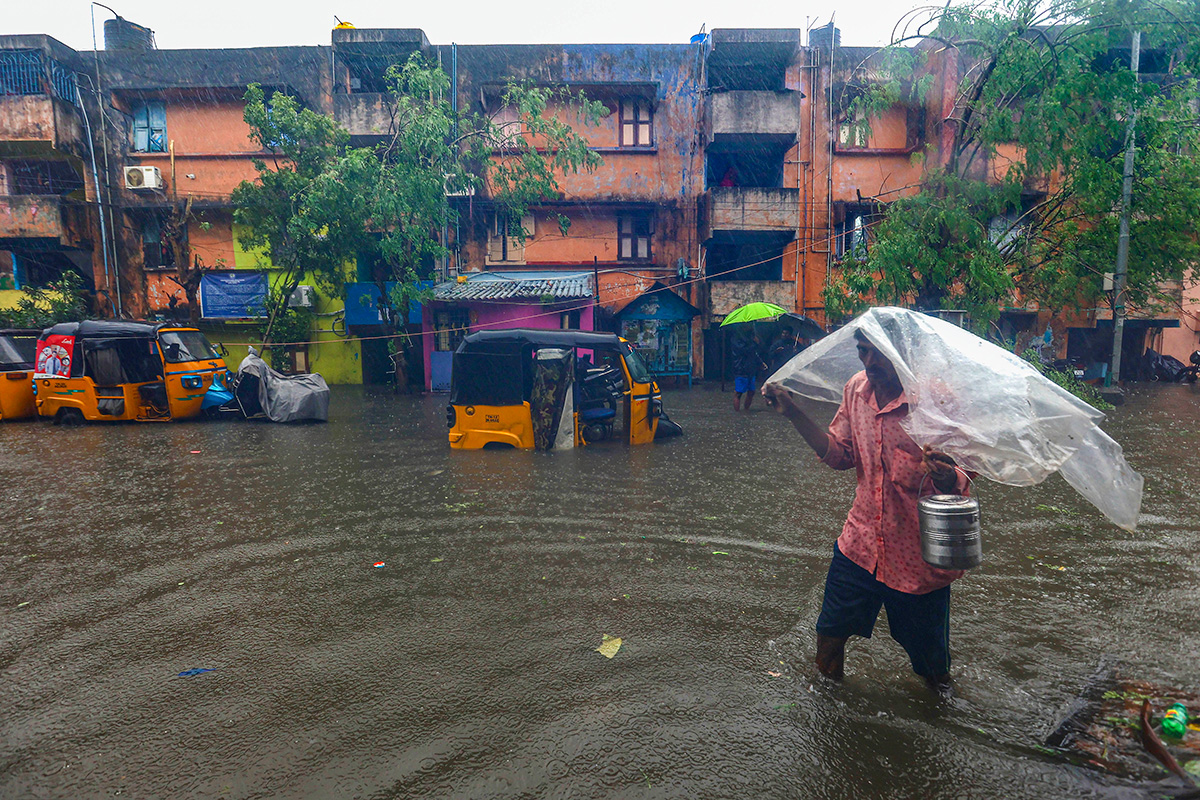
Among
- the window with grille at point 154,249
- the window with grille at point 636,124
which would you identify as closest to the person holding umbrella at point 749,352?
the window with grille at point 636,124

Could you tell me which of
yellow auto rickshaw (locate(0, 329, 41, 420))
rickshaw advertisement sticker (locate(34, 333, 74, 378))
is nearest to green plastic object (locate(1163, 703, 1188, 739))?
rickshaw advertisement sticker (locate(34, 333, 74, 378))

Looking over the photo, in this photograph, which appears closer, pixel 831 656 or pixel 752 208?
pixel 831 656

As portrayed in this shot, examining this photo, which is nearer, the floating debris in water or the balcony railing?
the floating debris in water

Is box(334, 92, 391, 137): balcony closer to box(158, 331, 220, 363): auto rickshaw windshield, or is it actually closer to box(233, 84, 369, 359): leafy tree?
box(233, 84, 369, 359): leafy tree

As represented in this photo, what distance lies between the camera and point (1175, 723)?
2.71 metres

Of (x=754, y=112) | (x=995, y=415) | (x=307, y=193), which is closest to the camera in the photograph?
(x=995, y=415)

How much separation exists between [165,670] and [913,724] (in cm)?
352

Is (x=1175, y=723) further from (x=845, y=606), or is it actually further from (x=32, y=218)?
(x=32, y=218)

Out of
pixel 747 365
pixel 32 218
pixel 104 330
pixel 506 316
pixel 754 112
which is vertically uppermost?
pixel 754 112

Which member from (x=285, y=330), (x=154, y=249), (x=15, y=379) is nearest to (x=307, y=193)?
(x=285, y=330)

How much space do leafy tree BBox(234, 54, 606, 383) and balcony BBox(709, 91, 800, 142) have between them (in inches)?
144

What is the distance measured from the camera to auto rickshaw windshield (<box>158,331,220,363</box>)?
12680 millimetres

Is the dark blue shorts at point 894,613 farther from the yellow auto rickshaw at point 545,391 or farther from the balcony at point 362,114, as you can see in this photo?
the balcony at point 362,114

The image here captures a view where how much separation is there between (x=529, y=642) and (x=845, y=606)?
1702mm
